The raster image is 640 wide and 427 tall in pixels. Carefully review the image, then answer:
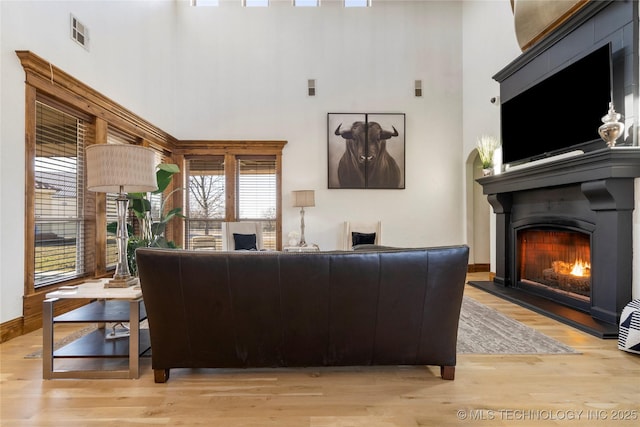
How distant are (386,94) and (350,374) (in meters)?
5.37

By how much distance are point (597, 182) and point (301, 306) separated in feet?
9.29

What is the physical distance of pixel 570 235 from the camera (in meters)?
3.67

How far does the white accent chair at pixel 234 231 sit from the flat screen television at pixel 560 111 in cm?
375

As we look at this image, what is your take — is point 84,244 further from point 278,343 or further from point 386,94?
point 386,94

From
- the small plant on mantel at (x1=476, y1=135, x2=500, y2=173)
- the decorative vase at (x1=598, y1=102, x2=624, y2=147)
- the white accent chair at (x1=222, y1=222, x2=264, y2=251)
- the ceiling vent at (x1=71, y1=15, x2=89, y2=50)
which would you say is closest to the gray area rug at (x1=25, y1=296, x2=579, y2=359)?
→ the decorative vase at (x1=598, y1=102, x2=624, y2=147)

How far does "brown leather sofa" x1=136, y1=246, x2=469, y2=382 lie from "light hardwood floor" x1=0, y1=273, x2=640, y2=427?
0.49 ft

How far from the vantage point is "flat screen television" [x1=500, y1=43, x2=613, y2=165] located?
10.2ft

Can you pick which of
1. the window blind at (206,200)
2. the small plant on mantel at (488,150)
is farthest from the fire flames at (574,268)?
the window blind at (206,200)

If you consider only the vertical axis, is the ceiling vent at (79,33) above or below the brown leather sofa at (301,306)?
above

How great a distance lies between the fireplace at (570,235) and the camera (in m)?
2.85

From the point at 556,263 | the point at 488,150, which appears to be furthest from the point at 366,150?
the point at 556,263

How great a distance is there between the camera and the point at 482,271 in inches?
245

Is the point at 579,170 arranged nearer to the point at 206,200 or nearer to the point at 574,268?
the point at 574,268

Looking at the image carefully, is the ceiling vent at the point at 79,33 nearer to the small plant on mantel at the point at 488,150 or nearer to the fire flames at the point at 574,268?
the small plant on mantel at the point at 488,150
